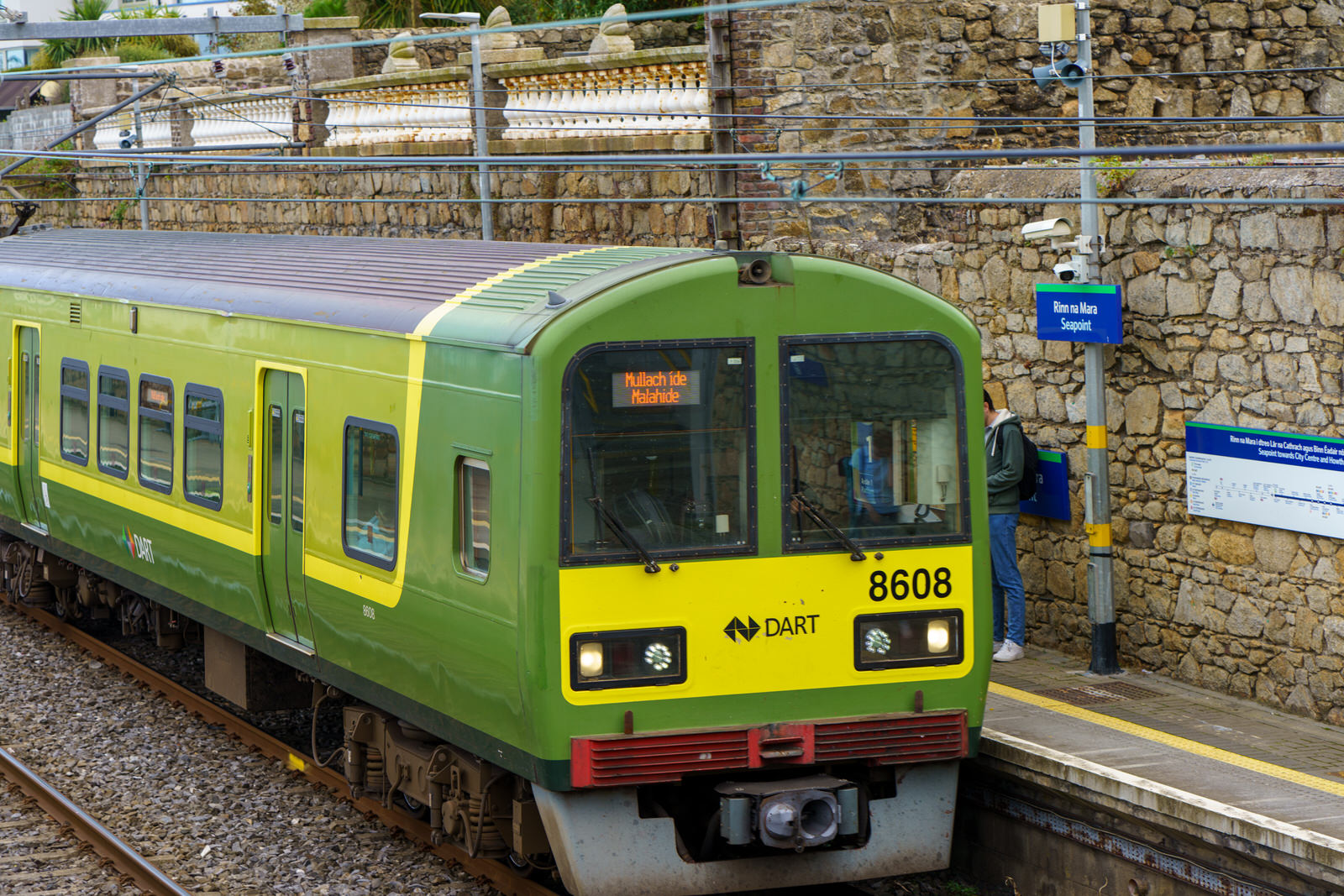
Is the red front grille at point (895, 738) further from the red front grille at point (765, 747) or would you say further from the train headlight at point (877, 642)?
the train headlight at point (877, 642)

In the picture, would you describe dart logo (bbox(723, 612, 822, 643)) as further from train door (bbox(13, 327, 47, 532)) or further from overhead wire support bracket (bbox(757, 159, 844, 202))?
train door (bbox(13, 327, 47, 532))

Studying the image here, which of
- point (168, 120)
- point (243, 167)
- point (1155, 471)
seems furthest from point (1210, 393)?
point (168, 120)

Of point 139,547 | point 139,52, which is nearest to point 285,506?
point 139,547

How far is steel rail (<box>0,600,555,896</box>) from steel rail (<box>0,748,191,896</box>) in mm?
1210

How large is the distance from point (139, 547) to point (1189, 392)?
646cm

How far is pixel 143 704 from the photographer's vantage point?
1173 cm

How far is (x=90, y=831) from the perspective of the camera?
29.5 feet

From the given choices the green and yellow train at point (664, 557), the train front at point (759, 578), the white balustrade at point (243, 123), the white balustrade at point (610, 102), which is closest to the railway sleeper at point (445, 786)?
the green and yellow train at point (664, 557)

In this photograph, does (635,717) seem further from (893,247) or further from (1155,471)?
(893,247)

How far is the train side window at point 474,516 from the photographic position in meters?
6.89

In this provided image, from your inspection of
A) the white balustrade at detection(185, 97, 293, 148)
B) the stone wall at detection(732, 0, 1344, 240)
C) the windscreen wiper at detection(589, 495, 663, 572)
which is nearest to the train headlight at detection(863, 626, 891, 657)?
the windscreen wiper at detection(589, 495, 663, 572)

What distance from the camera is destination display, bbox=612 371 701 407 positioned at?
21.9 ft

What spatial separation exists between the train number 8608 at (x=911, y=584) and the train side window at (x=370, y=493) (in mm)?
2142

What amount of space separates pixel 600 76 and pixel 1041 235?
21.7ft
